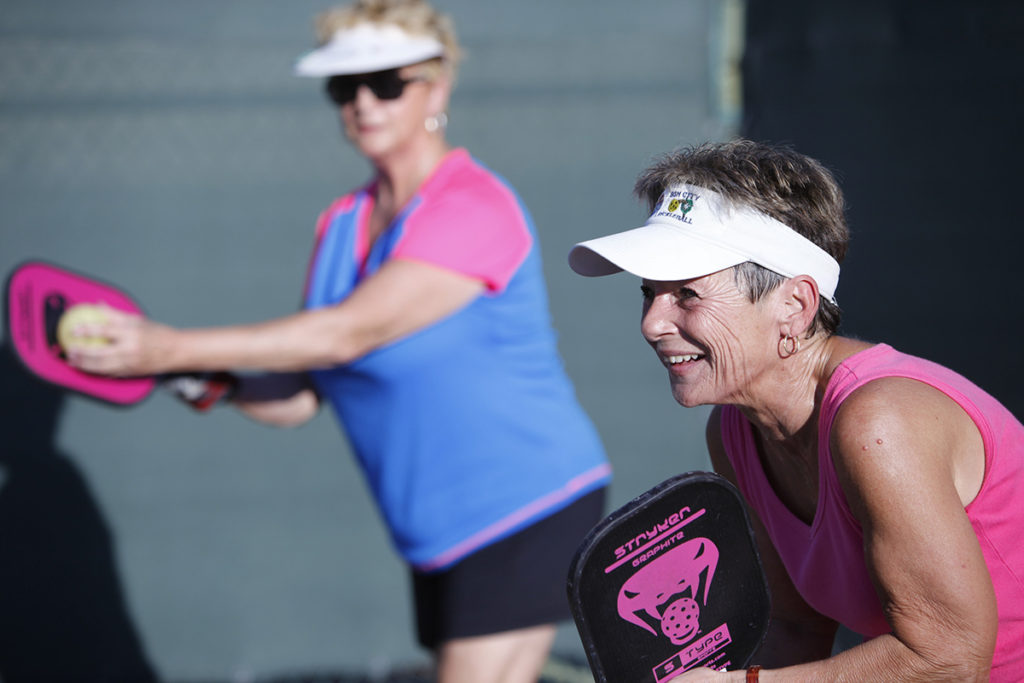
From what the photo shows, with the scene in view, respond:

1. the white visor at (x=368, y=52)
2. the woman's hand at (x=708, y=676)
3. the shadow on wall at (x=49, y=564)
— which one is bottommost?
the shadow on wall at (x=49, y=564)

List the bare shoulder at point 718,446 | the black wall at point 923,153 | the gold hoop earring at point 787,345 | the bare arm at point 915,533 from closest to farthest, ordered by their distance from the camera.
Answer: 1. the bare arm at point 915,533
2. the gold hoop earring at point 787,345
3. the bare shoulder at point 718,446
4. the black wall at point 923,153

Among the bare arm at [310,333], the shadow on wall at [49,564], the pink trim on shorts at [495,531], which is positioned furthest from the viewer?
the shadow on wall at [49,564]

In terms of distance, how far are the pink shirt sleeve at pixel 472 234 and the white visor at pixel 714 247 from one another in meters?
0.85

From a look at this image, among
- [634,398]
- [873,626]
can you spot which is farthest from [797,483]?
[634,398]

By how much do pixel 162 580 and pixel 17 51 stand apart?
1.93m

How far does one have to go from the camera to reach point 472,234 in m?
2.27

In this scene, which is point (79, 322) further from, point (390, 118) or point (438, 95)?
point (438, 95)

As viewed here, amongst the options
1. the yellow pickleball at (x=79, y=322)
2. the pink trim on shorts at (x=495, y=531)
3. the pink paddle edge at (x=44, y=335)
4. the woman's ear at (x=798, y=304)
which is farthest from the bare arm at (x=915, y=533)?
the pink paddle edge at (x=44, y=335)

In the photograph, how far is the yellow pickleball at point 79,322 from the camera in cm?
227

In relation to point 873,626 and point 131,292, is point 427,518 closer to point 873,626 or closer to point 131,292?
point 873,626

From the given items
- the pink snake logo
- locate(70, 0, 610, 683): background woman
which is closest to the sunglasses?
locate(70, 0, 610, 683): background woman

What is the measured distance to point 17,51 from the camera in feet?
11.9

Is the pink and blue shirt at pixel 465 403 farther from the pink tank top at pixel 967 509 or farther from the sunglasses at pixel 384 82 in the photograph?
the pink tank top at pixel 967 509

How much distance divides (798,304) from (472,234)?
0.99 metres
